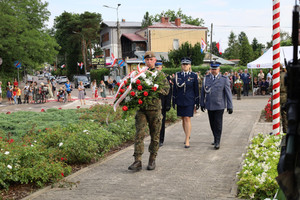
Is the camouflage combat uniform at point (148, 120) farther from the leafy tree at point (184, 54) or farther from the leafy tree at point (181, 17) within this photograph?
the leafy tree at point (181, 17)

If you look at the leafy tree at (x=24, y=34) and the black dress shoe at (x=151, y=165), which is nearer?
the black dress shoe at (x=151, y=165)

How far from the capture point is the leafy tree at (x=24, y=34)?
35.0 meters

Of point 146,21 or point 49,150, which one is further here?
point 146,21

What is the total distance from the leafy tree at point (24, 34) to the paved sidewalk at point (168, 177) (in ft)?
96.3

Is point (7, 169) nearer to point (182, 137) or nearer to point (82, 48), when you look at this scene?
point (182, 137)

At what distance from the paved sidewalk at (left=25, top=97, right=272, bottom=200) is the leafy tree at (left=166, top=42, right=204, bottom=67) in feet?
118

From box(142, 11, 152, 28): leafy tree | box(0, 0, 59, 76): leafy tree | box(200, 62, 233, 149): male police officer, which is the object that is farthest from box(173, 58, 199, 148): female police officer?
box(142, 11, 152, 28): leafy tree

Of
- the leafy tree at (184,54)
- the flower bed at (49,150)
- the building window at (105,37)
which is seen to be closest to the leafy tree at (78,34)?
the building window at (105,37)

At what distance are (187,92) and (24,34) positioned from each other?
3211 centimetres

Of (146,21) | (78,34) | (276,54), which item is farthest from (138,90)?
(78,34)

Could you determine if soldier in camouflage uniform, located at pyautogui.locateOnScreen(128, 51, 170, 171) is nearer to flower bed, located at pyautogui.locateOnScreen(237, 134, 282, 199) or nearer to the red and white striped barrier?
flower bed, located at pyautogui.locateOnScreen(237, 134, 282, 199)

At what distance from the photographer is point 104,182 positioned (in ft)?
19.3

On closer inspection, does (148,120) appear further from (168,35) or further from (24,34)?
(168,35)

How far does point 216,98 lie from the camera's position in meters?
8.48
